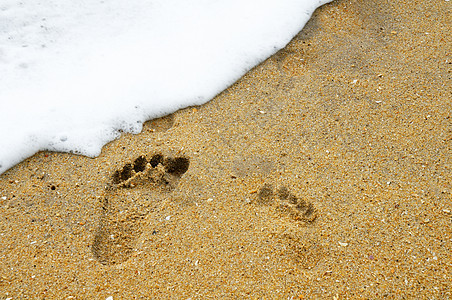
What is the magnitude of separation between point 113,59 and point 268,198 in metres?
1.70

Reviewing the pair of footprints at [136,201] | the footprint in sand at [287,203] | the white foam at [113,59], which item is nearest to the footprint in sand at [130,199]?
the pair of footprints at [136,201]

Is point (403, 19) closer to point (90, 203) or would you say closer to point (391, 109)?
point (391, 109)

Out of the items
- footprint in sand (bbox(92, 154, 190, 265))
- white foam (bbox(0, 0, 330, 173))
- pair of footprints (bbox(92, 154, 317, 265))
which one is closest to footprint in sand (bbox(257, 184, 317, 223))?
pair of footprints (bbox(92, 154, 317, 265))

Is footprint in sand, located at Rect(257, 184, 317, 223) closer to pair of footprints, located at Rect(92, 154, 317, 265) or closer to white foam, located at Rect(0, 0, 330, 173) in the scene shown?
pair of footprints, located at Rect(92, 154, 317, 265)

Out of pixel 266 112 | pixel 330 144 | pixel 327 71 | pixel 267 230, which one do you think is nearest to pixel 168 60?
pixel 266 112

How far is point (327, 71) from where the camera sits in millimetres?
2814

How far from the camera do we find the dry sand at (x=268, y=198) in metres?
1.92

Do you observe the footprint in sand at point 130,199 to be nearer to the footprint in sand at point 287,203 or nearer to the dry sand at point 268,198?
the dry sand at point 268,198

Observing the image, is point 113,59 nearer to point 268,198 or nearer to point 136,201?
point 136,201

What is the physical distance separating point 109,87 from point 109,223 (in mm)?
1118

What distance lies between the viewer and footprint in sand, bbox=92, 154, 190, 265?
2.06 metres

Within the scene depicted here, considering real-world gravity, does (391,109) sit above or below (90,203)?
above

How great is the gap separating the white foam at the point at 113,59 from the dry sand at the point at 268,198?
0.15m

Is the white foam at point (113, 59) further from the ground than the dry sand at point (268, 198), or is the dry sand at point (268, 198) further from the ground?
the white foam at point (113, 59)
